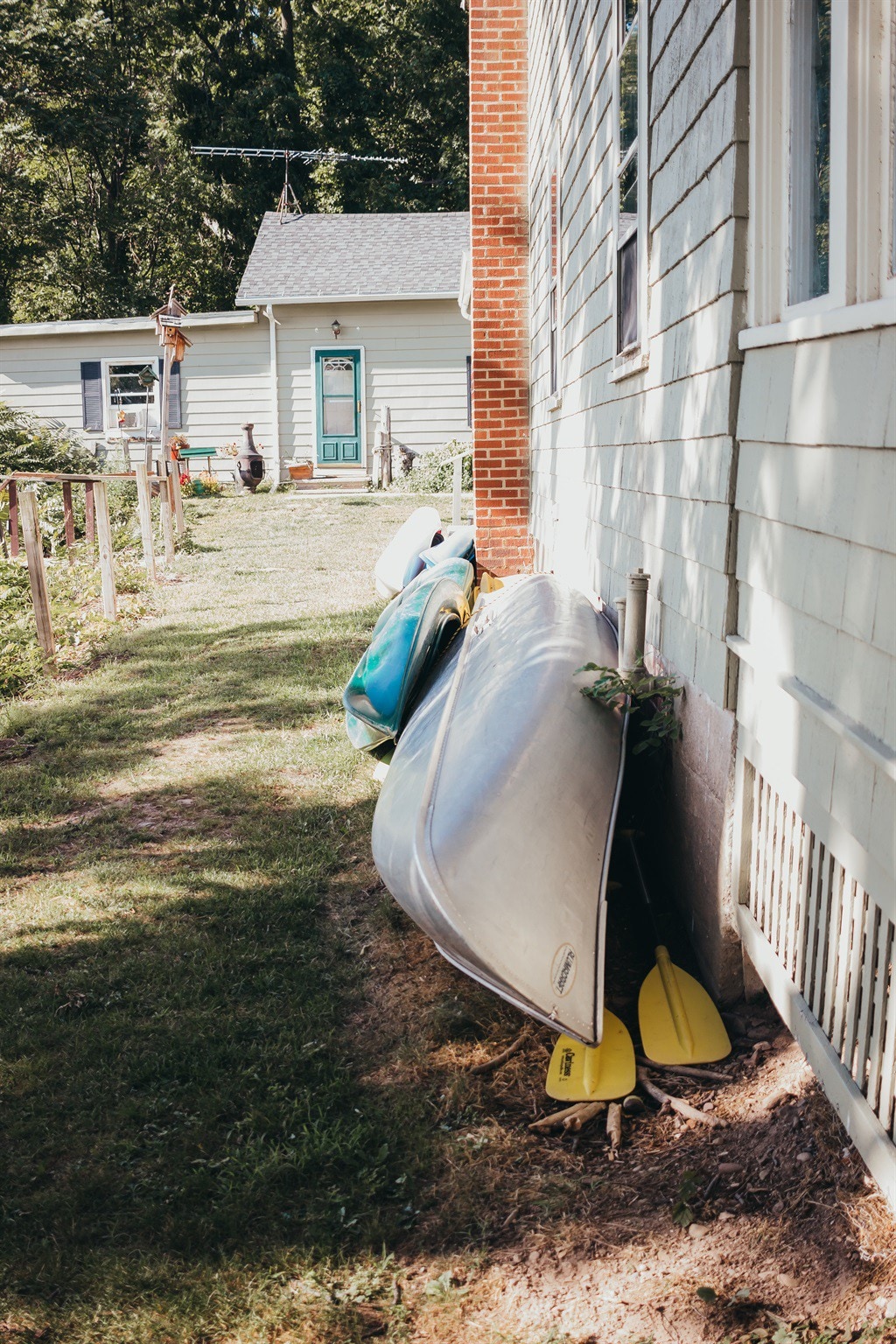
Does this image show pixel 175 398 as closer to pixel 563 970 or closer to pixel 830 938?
pixel 563 970

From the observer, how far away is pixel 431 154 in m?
33.4

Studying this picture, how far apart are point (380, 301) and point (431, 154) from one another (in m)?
14.0

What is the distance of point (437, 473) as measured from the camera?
1962cm

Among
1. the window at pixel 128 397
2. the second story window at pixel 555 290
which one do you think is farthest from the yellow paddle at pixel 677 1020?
the window at pixel 128 397

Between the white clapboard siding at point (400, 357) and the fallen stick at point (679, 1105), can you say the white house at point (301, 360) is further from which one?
the fallen stick at point (679, 1105)

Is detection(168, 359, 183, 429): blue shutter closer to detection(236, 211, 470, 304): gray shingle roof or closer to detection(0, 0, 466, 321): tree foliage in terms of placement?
detection(236, 211, 470, 304): gray shingle roof

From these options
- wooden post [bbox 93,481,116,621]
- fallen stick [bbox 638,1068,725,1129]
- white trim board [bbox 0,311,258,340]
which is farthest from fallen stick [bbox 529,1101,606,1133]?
white trim board [bbox 0,311,258,340]

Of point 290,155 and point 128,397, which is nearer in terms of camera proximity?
point 128,397

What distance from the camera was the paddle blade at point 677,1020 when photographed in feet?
10.5

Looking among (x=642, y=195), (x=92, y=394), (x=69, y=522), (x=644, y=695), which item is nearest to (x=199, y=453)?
(x=92, y=394)

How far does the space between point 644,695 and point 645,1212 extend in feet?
5.72

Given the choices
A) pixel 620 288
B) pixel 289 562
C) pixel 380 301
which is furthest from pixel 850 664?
pixel 380 301

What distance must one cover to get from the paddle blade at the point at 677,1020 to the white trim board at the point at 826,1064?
0.21m

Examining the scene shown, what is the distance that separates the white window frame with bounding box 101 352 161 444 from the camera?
23109mm
